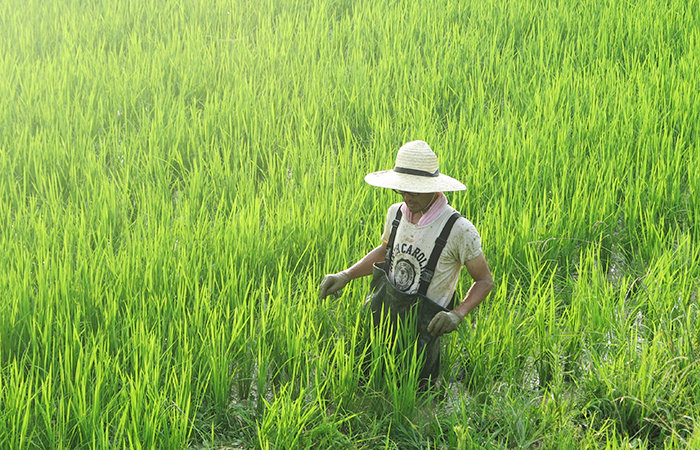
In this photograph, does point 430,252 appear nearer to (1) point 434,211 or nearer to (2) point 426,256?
(2) point 426,256

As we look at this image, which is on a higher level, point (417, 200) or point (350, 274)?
point (417, 200)

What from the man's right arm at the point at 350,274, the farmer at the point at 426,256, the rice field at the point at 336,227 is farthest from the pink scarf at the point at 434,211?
the rice field at the point at 336,227

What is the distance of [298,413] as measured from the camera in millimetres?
1882

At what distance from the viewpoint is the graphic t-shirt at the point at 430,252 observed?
2.04 m

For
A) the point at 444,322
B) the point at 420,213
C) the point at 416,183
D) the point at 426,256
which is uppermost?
the point at 416,183

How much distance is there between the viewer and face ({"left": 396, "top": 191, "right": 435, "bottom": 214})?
205 centimetres

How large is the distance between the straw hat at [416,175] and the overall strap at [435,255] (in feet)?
0.36

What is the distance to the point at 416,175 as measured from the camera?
6.72ft

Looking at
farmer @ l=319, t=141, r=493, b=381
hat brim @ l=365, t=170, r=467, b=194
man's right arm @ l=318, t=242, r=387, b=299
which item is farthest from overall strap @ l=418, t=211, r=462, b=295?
man's right arm @ l=318, t=242, r=387, b=299

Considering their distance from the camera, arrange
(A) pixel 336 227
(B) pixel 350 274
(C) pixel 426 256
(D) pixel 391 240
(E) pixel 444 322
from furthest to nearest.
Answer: (A) pixel 336 227
(B) pixel 350 274
(D) pixel 391 240
(C) pixel 426 256
(E) pixel 444 322

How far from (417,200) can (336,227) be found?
3.02ft

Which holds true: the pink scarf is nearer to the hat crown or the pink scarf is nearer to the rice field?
the hat crown

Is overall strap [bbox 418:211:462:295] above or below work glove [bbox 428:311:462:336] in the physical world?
above

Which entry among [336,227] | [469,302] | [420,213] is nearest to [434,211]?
[420,213]
